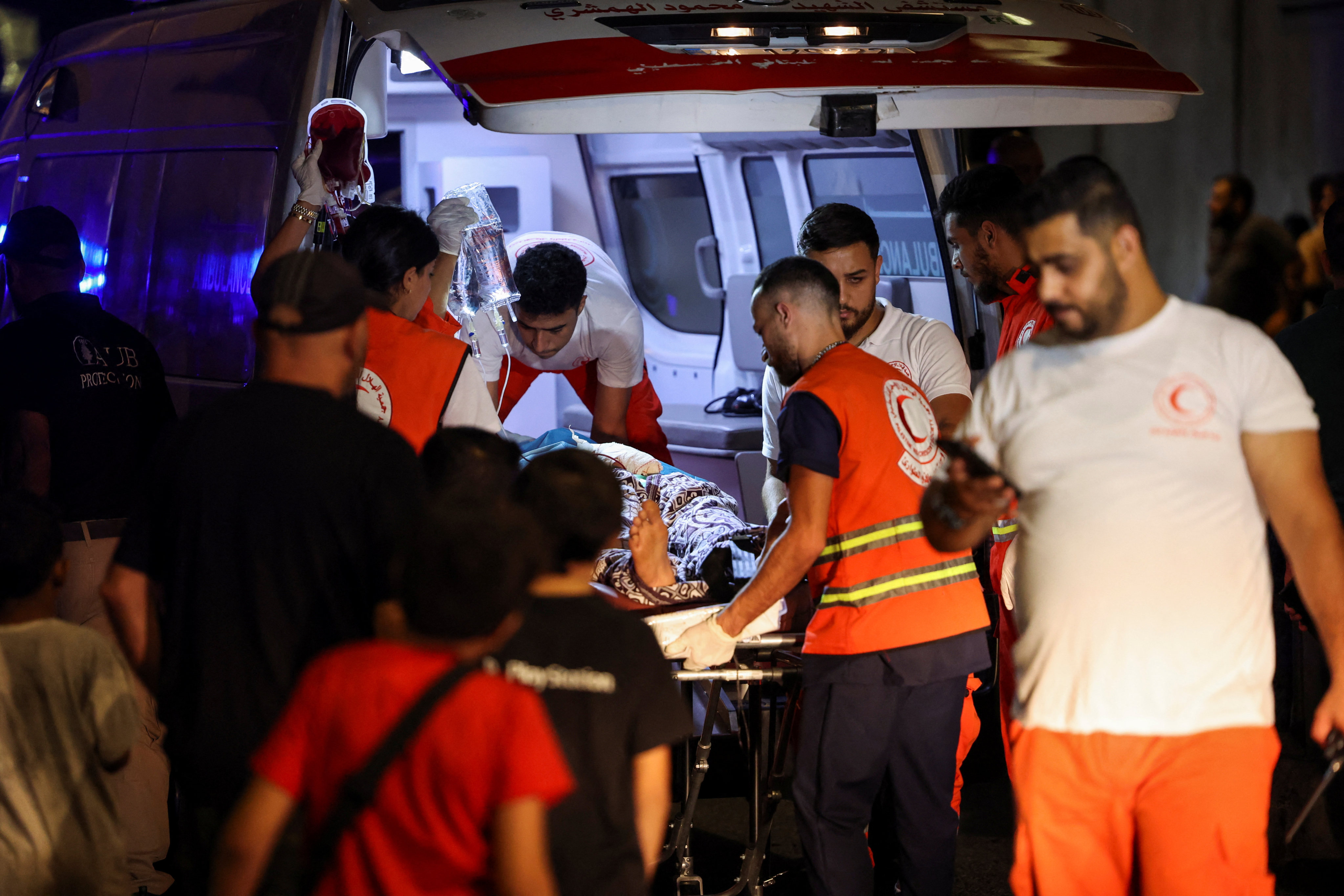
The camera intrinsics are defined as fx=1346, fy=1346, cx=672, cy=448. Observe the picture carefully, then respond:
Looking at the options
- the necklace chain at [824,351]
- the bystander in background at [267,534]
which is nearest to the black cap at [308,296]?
the bystander in background at [267,534]

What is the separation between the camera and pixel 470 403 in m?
3.44

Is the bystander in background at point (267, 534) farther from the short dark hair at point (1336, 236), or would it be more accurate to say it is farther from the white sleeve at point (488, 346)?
the short dark hair at point (1336, 236)

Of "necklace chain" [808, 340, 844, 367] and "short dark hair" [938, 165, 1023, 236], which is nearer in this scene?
"necklace chain" [808, 340, 844, 367]

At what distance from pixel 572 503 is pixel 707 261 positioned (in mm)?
5378

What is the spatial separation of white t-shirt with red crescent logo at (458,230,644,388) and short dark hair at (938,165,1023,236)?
1.66 metres

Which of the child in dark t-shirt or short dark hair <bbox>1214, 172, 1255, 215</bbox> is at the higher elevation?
short dark hair <bbox>1214, 172, 1255, 215</bbox>

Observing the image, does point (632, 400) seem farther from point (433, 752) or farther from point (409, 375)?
point (433, 752)

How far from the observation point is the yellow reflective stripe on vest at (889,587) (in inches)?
125

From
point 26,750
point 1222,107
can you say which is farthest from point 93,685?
point 1222,107

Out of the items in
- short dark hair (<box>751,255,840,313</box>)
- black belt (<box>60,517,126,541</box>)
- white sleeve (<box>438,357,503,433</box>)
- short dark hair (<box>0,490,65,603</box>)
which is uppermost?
short dark hair (<box>751,255,840,313</box>)

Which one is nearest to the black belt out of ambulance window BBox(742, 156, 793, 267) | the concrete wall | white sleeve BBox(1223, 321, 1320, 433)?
white sleeve BBox(1223, 321, 1320, 433)

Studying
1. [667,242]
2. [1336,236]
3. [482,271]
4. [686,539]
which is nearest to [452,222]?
[482,271]

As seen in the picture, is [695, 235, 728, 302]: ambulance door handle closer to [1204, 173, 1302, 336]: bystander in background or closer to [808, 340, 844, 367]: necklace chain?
[1204, 173, 1302, 336]: bystander in background

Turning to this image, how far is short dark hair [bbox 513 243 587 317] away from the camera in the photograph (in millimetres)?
4766
